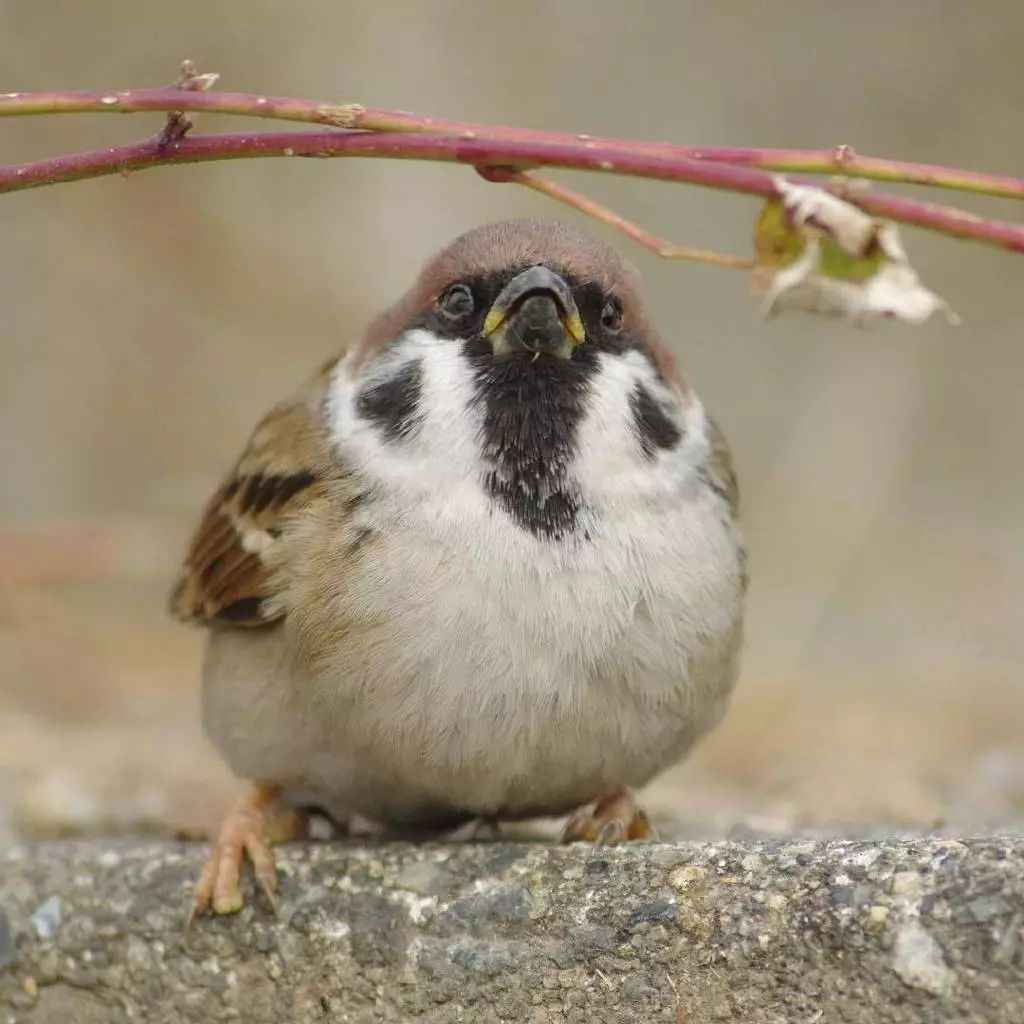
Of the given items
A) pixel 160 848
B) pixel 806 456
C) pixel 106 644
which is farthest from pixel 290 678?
pixel 806 456

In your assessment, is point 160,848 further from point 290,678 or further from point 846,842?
point 846,842

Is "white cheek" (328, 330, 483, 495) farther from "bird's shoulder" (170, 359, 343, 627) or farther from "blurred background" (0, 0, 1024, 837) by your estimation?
"blurred background" (0, 0, 1024, 837)

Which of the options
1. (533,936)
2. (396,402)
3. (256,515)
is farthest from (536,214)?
(533,936)

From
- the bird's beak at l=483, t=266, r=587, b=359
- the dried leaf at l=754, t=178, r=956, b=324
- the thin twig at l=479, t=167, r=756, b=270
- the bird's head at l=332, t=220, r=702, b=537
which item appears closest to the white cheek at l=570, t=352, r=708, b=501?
the bird's head at l=332, t=220, r=702, b=537

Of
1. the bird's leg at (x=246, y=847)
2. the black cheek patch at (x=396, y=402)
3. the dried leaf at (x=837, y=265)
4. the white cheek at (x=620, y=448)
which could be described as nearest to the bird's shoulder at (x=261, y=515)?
the black cheek patch at (x=396, y=402)

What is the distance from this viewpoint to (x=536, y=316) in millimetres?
3000

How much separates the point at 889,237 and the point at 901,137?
248 inches

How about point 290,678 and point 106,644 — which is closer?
point 290,678

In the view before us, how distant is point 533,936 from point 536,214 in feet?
18.6

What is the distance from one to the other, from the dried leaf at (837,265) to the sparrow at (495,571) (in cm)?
85

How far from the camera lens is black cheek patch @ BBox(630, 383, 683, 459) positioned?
3.18 m

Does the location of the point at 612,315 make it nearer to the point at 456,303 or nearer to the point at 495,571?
the point at 456,303

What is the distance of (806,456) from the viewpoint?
7484mm

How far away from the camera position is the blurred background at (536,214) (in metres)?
7.23
